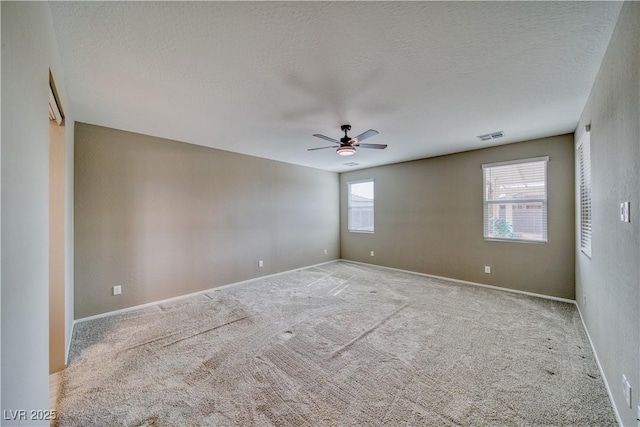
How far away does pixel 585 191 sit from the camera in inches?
119

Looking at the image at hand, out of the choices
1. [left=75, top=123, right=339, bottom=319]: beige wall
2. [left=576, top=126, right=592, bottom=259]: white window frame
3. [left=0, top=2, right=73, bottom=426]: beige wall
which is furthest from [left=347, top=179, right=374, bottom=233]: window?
[left=0, top=2, right=73, bottom=426]: beige wall

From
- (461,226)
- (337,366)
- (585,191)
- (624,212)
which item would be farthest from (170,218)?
(585,191)

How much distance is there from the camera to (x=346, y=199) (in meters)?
7.00

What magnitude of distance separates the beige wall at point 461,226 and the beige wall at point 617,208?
1.73 meters

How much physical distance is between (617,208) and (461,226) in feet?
10.6

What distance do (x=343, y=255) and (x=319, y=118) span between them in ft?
15.2

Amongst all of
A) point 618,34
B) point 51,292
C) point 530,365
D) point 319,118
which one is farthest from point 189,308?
point 618,34

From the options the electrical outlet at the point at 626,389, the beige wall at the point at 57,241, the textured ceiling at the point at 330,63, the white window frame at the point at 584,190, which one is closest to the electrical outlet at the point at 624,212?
the electrical outlet at the point at 626,389

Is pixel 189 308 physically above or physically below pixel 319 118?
below

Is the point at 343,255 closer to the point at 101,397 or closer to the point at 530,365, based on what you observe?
the point at 530,365

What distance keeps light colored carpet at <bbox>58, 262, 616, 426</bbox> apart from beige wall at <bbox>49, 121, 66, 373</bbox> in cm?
32

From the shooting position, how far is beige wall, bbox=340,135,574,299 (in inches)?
152

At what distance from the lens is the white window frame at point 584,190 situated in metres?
2.79

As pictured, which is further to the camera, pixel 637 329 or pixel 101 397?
pixel 101 397
